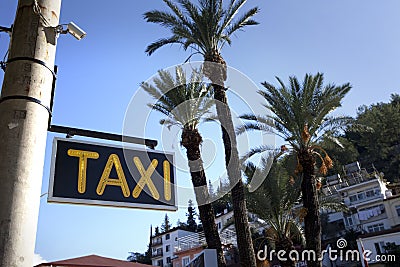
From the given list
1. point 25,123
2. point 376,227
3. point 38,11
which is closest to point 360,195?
point 376,227

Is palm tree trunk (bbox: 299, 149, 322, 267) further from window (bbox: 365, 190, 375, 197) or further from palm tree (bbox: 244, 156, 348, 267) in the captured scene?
window (bbox: 365, 190, 375, 197)

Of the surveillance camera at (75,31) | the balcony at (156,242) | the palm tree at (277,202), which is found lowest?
the surveillance camera at (75,31)

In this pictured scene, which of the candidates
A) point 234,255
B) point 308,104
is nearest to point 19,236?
point 308,104

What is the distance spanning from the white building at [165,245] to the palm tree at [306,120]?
43033 millimetres

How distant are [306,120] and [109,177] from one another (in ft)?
50.4

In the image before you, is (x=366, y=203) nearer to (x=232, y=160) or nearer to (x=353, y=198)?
(x=353, y=198)

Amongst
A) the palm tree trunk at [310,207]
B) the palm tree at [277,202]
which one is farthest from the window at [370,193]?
the palm tree trunk at [310,207]

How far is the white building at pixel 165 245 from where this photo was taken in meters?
58.7

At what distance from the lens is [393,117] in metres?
54.2

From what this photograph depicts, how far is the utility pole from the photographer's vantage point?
144 cm

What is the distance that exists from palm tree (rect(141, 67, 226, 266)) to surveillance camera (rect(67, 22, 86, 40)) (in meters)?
12.0

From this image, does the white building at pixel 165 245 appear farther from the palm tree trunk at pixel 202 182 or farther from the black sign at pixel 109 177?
the black sign at pixel 109 177

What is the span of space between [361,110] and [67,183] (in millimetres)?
66914

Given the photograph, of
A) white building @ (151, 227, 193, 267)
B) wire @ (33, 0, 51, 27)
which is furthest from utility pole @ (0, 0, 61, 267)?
white building @ (151, 227, 193, 267)
